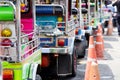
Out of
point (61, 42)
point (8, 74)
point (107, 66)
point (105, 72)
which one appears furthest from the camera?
point (107, 66)

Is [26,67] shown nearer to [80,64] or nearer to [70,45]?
[70,45]

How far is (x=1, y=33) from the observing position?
4.93 metres

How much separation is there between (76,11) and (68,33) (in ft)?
9.99

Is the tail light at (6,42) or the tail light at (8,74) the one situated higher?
the tail light at (6,42)

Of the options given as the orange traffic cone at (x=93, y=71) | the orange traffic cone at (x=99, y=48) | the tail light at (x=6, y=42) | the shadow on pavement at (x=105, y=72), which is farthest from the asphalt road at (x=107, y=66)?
the tail light at (x=6, y=42)

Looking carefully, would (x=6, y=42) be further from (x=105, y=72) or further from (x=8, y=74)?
(x=105, y=72)

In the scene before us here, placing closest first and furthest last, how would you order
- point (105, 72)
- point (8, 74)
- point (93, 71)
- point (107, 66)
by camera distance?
point (8, 74), point (93, 71), point (105, 72), point (107, 66)

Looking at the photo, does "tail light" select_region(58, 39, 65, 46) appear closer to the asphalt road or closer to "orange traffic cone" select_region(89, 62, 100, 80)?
the asphalt road

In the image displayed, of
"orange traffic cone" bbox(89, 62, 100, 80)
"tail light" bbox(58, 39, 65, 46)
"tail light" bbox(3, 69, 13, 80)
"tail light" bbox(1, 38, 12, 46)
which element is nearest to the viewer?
"tail light" bbox(3, 69, 13, 80)

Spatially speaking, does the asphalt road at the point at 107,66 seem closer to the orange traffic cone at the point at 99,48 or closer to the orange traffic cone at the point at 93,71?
the orange traffic cone at the point at 99,48

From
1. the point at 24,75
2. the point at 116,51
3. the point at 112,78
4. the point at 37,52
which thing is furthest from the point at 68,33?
the point at 116,51

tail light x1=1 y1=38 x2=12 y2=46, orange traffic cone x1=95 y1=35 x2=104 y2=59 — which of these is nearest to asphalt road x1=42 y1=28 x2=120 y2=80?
orange traffic cone x1=95 y1=35 x2=104 y2=59

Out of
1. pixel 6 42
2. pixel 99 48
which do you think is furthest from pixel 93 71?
pixel 99 48

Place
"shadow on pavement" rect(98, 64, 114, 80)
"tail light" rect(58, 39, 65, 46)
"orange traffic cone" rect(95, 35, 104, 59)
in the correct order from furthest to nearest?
"orange traffic cone" rect(95, 35, 104, 59)
"shadow on pavement" rect(98, 64, 114, 80)
"tail light" rect(58, 39, 65, 46)
